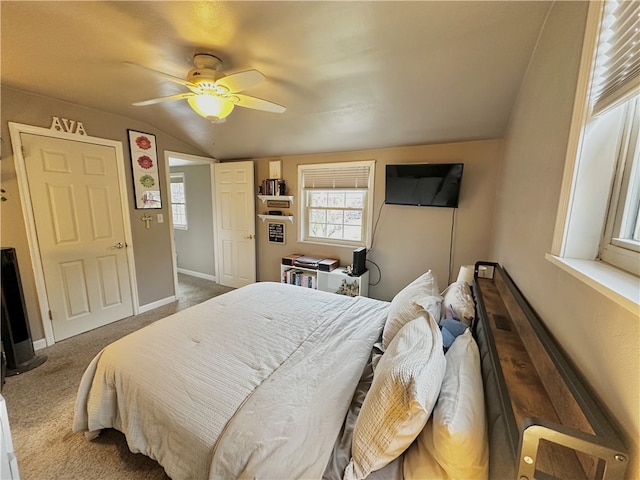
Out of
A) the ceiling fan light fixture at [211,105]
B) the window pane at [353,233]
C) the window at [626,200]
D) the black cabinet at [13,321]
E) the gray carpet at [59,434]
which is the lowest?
the gray carpet at [59,434]

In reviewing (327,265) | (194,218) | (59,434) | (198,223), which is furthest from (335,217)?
(59,434)

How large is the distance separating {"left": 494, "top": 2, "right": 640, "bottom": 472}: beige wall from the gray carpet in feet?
6.46

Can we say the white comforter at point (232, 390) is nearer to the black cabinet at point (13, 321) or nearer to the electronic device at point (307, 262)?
the black cabinet at point (13, 321)

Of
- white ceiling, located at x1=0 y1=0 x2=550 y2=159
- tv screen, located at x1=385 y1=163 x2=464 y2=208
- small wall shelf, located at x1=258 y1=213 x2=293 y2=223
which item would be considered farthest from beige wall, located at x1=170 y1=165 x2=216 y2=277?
tv screen, located at x1=385 y1=163 x2=464 y2=208

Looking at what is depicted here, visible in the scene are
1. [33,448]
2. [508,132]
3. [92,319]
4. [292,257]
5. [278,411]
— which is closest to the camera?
[278,411]

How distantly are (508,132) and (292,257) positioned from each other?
295 cm

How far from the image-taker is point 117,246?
123 inches

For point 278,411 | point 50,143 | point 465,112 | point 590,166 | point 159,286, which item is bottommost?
point 159,286

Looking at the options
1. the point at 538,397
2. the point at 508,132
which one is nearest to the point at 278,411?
the point at 538,397

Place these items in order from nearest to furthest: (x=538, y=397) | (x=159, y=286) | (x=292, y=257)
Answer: (x=538, y=397) → (x=159, y=286) → (x=292, y=257)

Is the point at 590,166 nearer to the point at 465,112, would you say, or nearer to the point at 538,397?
the point at 538,397

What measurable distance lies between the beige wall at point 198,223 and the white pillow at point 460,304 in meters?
4.16

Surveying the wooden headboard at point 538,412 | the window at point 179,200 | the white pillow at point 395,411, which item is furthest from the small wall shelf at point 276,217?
the white pillow at point 395,411

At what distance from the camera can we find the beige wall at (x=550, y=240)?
58cm
